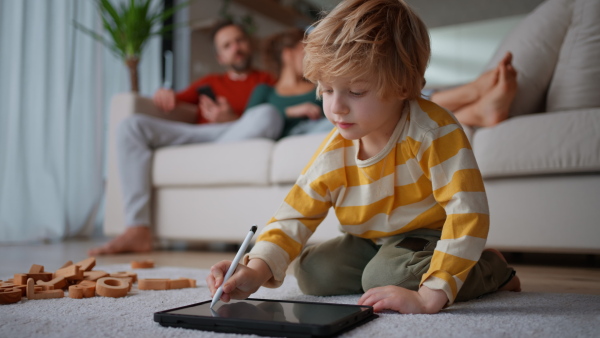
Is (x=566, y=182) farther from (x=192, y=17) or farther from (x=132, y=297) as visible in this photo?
(x=192, y=17)

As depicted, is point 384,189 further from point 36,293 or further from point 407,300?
point 36,293

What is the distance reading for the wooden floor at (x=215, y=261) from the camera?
1.13 meters

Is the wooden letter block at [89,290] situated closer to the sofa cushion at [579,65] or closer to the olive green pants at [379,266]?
the olive green pants at [379,266]

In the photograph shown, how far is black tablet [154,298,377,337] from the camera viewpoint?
64cm

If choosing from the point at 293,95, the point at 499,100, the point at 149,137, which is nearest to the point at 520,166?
the point at 499,100

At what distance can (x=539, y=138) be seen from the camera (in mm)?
1330

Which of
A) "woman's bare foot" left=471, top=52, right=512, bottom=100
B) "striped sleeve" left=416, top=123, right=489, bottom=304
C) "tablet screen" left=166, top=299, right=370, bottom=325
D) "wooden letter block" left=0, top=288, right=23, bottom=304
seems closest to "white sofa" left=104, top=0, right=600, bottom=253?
"woman's bare foot" left=471, top=52, right=512, bottom=100

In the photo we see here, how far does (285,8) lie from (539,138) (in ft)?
11.1

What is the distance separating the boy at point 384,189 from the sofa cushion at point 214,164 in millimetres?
816

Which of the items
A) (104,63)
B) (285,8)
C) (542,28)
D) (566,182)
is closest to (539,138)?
(566,182)

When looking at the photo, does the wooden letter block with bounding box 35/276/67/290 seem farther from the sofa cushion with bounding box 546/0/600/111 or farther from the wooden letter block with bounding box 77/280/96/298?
the sofa cushion with bounding box 546/0/600/111

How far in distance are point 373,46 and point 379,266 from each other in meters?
0.37

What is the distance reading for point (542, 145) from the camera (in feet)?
4.34

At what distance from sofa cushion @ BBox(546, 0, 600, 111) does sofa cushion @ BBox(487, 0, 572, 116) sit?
0.02 m
